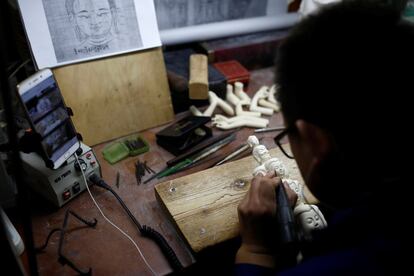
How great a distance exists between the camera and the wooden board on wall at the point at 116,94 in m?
1.28

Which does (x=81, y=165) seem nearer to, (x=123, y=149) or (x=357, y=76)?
(x=123, y=149)

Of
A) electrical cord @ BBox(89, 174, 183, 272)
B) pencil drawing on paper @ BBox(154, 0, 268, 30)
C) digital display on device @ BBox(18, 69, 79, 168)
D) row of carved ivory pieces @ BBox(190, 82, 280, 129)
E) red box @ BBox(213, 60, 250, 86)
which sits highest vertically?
pencil drawing on paper @ BBox(154, 0, 268, 30)

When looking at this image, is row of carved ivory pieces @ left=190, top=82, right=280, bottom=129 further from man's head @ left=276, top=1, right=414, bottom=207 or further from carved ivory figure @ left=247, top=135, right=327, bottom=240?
man's head @ left=276, top=1, right=414, bottom=207

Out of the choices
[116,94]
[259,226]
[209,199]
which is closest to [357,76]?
[259,226]

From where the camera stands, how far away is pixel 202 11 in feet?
5.92

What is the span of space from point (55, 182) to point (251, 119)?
2.55ft

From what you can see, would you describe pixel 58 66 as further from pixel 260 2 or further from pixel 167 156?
pixel 260 2

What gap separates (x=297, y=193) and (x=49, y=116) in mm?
714

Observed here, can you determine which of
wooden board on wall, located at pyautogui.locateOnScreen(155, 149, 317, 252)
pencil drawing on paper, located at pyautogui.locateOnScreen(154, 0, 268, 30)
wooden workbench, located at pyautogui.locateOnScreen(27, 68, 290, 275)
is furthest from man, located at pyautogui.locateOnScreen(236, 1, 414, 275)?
pencil drawing on paper, located at pyautogui.locateOnScreen(154, 0, 268, 30)

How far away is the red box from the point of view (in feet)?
5.35

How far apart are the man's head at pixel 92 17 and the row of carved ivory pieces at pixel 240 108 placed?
0.47 meters

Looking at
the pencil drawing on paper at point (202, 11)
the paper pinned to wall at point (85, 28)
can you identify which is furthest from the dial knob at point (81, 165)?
the pencil drawing on paper at point (202, 11)

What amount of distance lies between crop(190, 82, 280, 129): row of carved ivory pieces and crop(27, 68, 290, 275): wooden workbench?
23cm

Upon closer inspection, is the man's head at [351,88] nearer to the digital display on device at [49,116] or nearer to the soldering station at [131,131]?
the soldering station at [131,131]
